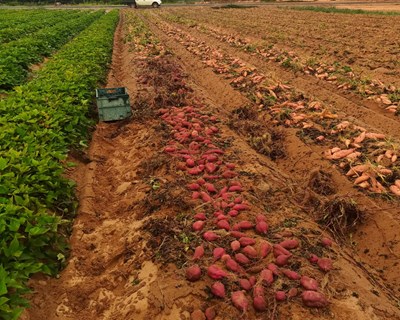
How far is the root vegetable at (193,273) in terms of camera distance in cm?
267

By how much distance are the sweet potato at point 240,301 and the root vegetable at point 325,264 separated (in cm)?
74

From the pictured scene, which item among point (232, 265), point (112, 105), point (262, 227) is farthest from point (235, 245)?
point (112, 105)

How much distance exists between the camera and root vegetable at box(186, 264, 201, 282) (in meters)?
2.67

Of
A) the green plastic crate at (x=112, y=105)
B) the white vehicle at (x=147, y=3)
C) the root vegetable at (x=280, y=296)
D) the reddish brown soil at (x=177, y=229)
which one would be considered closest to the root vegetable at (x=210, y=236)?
the reddish brown soil at (x=177, y=229)

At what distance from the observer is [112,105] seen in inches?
242

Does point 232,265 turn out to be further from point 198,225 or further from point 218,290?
point 198,225

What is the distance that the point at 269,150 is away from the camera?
17.6 feet

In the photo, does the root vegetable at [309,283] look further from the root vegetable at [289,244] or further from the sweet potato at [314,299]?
the root vegetable at [289,244]

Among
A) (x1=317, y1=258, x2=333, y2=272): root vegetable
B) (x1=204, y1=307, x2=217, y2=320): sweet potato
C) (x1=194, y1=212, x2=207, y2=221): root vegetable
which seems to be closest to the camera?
(x1=204, y1=307, x2=217, y2=320): sweet potato

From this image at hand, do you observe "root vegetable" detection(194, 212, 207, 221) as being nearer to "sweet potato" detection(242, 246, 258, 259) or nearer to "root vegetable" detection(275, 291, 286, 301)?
"sweet potato" detection(242, 246, 258, 259)

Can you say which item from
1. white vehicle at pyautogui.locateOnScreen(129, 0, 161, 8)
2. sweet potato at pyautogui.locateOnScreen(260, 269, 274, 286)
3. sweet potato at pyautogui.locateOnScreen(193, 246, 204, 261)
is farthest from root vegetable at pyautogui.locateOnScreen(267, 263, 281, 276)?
white vehicle at pyautogui.locateOnScreen(129, 0, 161, 8)

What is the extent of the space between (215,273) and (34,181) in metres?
2.03

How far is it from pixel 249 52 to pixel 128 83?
492cm

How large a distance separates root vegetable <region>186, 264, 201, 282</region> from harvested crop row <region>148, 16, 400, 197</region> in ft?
8.56
